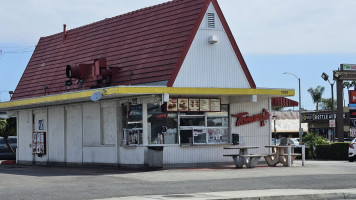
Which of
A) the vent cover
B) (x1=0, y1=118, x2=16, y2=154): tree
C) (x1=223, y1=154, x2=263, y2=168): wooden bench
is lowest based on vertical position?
(x1=223, y1=154, x2=263, y2=168): wooden bench

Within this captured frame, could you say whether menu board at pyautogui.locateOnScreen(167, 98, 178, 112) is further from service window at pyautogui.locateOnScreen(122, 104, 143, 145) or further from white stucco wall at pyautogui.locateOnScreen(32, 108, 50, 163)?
white stucco wall at pyautogui.locateOnScreen(32, 108, 50, 163)

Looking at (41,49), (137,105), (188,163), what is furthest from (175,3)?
(41,49)

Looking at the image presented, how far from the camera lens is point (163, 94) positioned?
26.5 meters

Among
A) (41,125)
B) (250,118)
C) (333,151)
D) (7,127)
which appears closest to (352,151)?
(333,151)

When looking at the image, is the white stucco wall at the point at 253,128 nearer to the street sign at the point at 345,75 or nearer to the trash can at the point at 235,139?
the trash can at the point at 235,139

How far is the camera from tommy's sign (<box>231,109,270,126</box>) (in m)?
29.9

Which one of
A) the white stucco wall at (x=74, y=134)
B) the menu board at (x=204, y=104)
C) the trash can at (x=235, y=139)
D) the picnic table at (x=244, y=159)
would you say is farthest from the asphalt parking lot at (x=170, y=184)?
the white stucco wall at (x=74, y=134)

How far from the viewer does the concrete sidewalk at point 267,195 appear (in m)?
15.8

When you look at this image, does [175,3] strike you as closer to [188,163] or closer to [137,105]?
[137,105]

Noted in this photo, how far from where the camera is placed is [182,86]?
2759 cm

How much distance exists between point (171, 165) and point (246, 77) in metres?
5.35

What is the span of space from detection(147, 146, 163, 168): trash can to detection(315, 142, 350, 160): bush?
60.3 ft

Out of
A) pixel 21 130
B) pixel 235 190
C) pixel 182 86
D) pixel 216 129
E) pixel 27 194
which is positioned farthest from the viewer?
pixel 21 130

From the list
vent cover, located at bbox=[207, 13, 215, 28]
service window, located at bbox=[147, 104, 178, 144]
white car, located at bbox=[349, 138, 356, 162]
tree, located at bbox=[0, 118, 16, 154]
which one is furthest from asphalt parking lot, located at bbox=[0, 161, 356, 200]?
tree, located at bbox=[0, 118, 16, 154]
